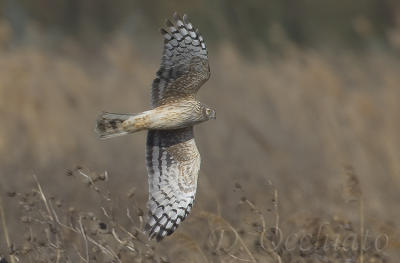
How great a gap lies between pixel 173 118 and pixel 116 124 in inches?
12.0

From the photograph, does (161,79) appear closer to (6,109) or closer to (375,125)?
(375,125)

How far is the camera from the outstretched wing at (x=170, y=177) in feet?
17.0

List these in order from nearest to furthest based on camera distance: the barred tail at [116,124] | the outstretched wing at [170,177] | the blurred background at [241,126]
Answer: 1. the outstretched wing at [170,177]
2. the barred tail at [116,124]
3. the blurred background at [241,126]

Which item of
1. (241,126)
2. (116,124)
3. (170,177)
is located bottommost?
(241,126)

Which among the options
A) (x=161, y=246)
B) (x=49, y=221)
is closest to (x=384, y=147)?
(x=161, y=246)

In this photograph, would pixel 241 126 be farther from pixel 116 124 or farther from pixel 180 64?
pixel 116 124

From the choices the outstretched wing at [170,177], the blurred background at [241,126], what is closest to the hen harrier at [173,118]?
the outstretched wing at [170,177]

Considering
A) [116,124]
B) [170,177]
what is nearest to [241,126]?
[170,177]

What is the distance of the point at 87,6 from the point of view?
2192 cm

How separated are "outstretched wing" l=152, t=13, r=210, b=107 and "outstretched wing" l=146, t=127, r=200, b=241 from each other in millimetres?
279

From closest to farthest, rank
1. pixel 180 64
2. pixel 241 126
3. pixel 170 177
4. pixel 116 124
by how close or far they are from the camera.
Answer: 1. pixel 116 124
2. pixel 180 64
3. pixel 170 177
4. pixel 241 126

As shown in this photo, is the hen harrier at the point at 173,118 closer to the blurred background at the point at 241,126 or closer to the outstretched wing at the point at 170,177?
the outstretched wing at the point at 170,177

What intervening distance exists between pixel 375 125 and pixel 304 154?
26.8 inches

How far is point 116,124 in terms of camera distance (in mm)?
5316
